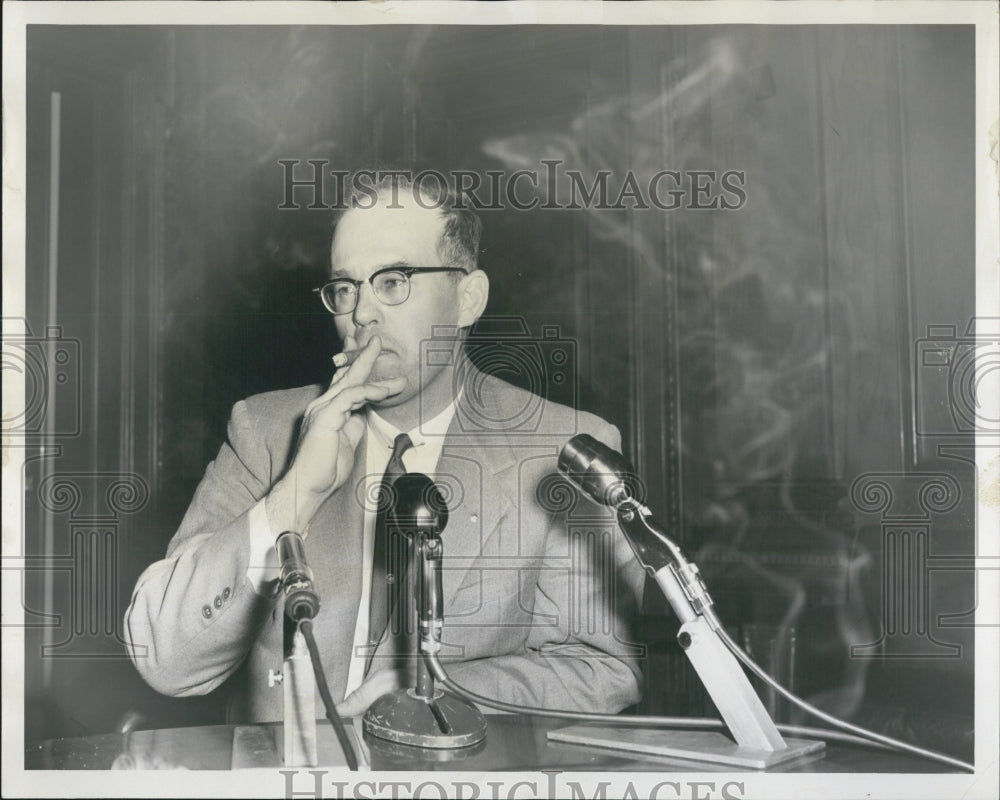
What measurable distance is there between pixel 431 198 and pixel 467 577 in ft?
2.66

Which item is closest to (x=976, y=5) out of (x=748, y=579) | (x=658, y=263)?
(x=658, y=263)

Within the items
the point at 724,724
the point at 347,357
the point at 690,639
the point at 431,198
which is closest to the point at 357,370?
the point at 347,357

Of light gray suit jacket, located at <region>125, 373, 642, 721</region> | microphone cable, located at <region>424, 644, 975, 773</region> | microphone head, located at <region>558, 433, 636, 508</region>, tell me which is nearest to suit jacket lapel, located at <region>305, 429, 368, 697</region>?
light gray suit jacket, located at <region>125, 373, 642, 721</region>

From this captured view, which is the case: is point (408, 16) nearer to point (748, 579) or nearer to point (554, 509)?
point (554, 509)

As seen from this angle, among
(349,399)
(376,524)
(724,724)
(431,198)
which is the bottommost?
(724,724)

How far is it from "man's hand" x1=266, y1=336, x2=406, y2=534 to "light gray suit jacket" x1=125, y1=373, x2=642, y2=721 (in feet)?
0.08

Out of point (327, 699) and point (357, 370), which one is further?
point (357, 370)

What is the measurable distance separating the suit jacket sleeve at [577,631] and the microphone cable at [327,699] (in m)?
0.25

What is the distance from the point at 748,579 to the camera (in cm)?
221

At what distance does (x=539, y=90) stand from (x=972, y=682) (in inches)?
62.1

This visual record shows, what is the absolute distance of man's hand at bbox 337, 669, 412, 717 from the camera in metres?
2.15

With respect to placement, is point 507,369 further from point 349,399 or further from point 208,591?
point 208,591

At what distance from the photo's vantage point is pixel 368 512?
219cm

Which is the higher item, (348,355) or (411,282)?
(411,282)
